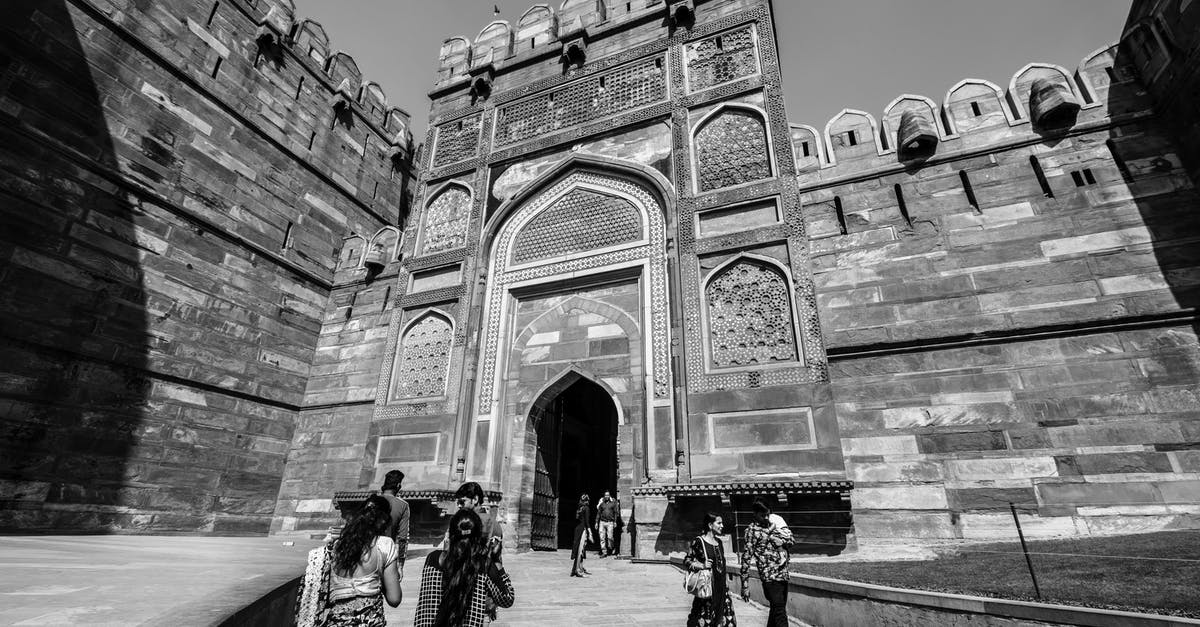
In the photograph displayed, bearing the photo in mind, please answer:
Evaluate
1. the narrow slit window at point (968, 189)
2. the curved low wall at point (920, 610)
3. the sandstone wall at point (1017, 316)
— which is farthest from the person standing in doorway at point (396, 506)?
the narrow slit window at point (968, 189)

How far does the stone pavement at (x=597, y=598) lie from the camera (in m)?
3.95

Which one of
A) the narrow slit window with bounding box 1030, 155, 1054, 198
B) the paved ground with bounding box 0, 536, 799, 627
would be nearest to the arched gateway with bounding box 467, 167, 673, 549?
the paved ground with bounding box 0, 536, 799, 627

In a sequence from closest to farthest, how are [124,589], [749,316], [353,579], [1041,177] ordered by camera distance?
[353,579]
[124,589]
[1041,177]
[749,316]

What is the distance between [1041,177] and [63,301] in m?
14.9

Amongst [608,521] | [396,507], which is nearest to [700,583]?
[396,507]

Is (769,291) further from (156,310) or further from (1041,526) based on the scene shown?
(156,310)

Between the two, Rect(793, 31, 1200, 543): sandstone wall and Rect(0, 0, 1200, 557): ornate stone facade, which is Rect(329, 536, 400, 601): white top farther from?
Rect(793, 31, 1200, 543): sandstone wall

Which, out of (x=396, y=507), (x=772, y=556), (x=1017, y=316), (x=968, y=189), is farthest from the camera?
(x=968, y=189)

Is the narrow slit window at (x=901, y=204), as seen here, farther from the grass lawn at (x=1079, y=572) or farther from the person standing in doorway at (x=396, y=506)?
the person standing in doorway at (x=396, y=506)

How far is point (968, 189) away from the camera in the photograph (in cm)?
806

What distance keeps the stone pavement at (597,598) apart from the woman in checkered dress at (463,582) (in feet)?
5.42

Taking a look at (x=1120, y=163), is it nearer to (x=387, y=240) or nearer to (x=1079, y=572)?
(x=1079, y=572)

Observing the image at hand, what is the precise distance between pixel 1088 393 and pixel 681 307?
5.17 meters

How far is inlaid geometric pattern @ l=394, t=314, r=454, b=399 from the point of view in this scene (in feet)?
32.4
